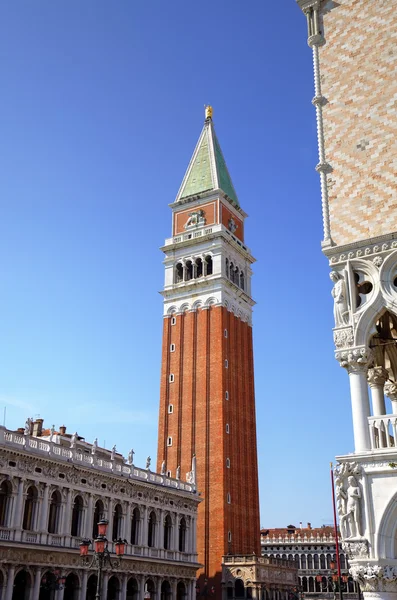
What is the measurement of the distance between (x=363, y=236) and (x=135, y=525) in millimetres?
34492

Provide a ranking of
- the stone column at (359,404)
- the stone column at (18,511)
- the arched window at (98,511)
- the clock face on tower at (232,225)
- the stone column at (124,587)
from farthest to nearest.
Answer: the clock face on tower at (232,225) < the stone column at (124,587) < the arched window at (98,511) < the stone column at (18,511) < the stone column at (359,404)

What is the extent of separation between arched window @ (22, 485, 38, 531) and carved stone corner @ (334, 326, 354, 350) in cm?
2585

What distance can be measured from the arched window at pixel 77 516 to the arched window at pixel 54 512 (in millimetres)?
1435

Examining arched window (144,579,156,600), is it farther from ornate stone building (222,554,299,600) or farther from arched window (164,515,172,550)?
ornate stone building (222,554,299,600)

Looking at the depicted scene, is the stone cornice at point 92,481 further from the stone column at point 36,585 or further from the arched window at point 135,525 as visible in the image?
the stone column at point 36,585

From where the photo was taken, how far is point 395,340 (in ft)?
52.5

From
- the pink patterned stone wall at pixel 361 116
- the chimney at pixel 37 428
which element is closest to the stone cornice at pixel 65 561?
the chimney at pixel 37 428

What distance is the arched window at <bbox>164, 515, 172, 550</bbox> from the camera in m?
47.5

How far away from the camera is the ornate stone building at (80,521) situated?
34.3 m

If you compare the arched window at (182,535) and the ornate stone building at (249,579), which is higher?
the arched window at (182,535)

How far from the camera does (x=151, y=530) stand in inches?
1815

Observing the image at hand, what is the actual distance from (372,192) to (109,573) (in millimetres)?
32476

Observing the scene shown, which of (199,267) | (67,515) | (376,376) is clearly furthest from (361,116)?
(199,267)

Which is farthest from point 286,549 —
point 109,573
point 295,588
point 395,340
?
point 395,340
